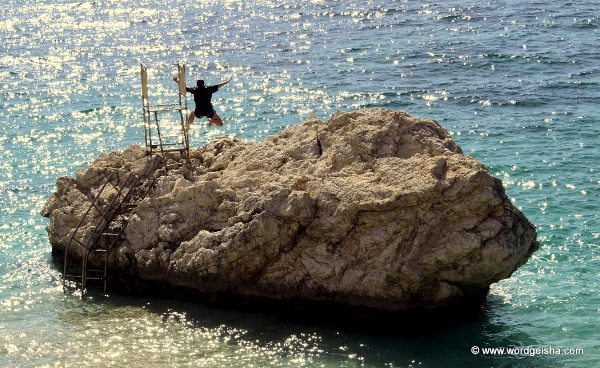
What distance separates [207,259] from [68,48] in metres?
35.5

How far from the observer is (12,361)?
701 inches

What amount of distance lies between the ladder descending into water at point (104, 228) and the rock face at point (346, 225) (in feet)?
0.99

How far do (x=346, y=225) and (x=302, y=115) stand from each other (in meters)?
17.0

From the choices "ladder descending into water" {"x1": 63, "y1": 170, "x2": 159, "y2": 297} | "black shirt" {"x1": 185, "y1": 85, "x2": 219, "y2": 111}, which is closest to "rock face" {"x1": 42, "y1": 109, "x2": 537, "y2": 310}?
"ladder descending into water" {"x1": 63, "y1": 170, "x2": 159, "y2": 297}

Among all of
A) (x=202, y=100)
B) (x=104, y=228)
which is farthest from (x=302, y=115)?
(x=104, y=228)

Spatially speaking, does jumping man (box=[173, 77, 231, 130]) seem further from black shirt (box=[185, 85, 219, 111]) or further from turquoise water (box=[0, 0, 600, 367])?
turquoise water (box=[0, 0, 600, 367])

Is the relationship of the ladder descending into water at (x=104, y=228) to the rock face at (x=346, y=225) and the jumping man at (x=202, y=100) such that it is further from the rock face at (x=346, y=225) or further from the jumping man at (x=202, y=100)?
the jumping man at (x=202, y=100)

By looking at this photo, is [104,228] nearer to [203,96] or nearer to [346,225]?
[203,96]

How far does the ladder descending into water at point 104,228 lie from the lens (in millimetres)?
20812

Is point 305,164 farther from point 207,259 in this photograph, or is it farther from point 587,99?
point 587,99

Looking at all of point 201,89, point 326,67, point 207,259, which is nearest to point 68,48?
point 326,67

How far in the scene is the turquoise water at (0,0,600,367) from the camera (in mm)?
18078

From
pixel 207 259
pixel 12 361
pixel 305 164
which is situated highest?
pixel 305 164

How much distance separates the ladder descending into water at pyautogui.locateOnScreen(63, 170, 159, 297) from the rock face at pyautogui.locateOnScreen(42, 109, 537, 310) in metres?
0.30
